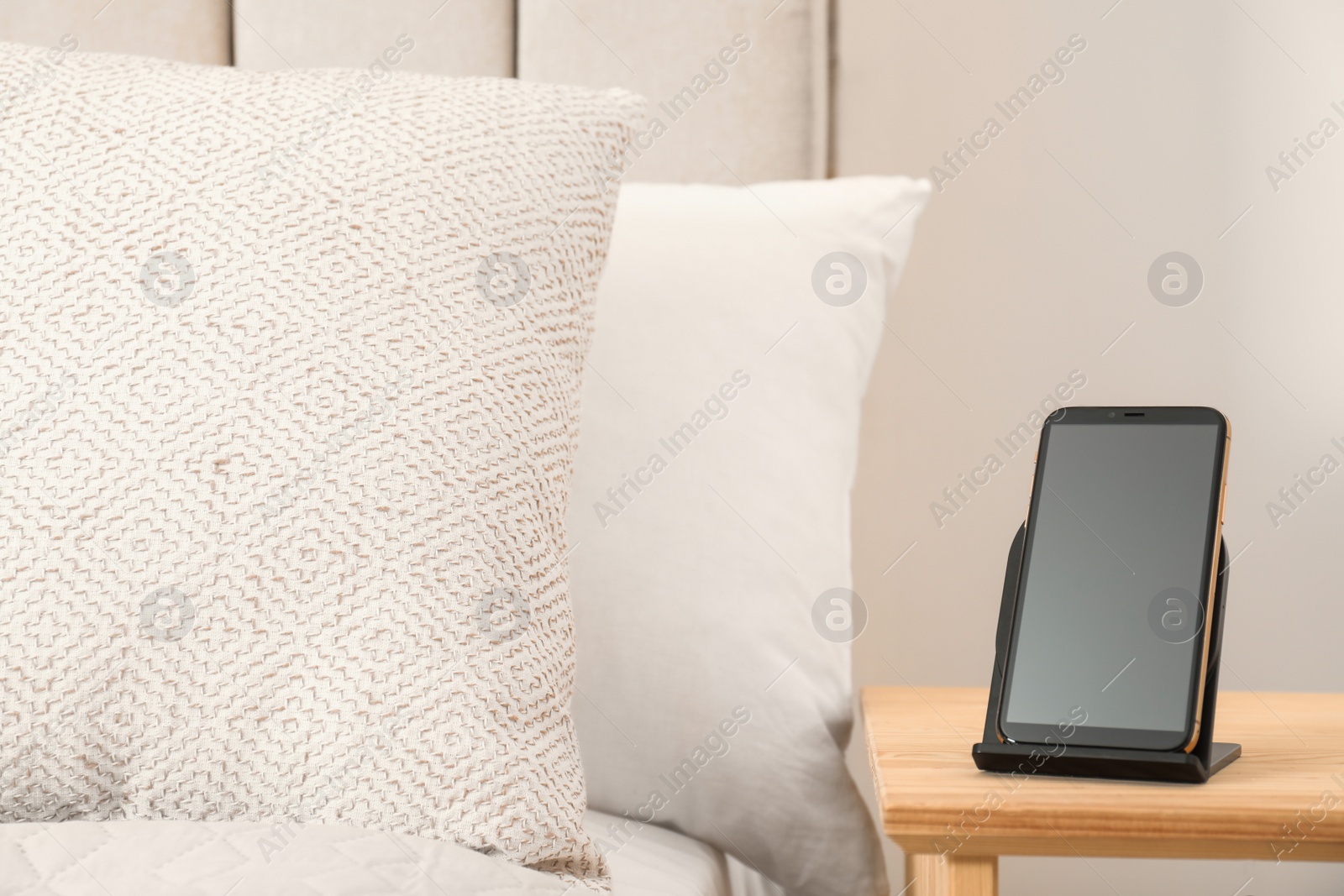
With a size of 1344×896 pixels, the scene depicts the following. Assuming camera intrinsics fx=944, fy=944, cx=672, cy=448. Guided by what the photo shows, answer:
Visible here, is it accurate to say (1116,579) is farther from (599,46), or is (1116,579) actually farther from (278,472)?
(599,46)

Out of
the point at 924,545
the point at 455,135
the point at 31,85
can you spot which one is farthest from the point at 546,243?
the point at 924,545

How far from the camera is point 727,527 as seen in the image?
0.70m

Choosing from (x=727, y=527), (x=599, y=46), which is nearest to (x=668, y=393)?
(x=727, y=527)

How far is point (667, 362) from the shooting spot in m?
0.73

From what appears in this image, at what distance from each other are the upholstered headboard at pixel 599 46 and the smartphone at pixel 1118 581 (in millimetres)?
505

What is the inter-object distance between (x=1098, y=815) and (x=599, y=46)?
850 millimetres

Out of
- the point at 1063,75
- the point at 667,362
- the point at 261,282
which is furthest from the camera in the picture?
the point at 1063,75

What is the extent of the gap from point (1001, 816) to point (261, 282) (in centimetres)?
48

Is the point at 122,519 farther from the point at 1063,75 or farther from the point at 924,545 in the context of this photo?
the point at 1063,75

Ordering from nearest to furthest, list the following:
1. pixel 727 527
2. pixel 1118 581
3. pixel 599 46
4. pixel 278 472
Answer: pixel 278 472 → pixel 1118 581 → pixel 727 527 → pixel 599 46

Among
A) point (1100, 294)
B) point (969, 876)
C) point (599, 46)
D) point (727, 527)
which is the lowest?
point (969, 876)

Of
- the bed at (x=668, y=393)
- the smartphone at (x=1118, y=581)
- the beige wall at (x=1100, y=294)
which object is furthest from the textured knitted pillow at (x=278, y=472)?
the beige wall at (x=1100, y=294)

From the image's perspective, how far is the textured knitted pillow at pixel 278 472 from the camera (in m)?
0.45

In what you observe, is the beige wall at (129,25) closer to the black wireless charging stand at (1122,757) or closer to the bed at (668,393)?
the bed at (668,393)
